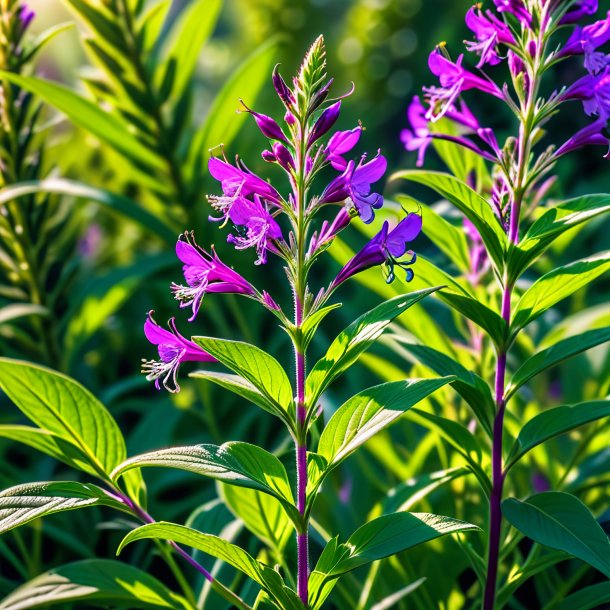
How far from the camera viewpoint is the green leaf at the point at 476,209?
67 centimetres

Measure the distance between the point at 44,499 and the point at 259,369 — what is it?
209 millimetres

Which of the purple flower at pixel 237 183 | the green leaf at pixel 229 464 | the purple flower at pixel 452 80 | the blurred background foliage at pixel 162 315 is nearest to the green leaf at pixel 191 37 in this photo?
the blurred background foliage at pixel 162 315

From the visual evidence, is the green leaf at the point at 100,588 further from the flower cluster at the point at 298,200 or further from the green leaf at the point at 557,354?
the green leaf at the point at 557,354

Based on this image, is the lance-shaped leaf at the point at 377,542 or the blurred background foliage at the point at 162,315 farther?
the blurred background foliage at the point at 162,315

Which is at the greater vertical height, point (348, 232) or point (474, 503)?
point (348, 232)

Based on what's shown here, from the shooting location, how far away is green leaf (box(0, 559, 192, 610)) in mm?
709

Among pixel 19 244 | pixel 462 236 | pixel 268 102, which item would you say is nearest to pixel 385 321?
pixel 462 236

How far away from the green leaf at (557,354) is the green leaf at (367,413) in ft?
0.41

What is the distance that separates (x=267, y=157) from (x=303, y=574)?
0.35 m

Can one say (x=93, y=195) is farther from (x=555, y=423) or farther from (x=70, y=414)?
(x=555, y=423)

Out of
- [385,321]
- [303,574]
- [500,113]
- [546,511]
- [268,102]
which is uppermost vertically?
[500,113]

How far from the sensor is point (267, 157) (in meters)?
0.62

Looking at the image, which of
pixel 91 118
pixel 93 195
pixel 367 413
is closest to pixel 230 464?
pixel 367 413

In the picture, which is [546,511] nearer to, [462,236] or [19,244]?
[462,236]
